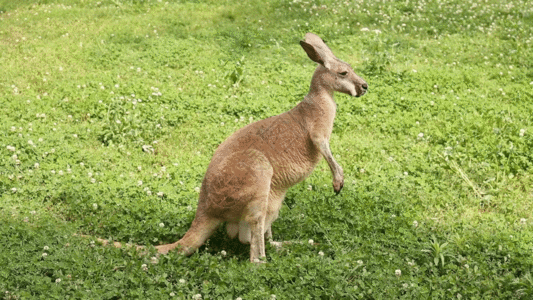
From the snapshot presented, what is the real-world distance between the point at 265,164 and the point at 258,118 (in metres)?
3.50

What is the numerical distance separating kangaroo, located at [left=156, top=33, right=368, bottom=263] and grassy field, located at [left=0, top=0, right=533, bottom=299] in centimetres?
33

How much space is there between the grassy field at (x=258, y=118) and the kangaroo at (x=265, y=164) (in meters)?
0.33

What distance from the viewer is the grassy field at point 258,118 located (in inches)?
207

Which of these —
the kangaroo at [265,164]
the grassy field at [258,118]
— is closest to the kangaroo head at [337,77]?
the kangaroo at [265,164]

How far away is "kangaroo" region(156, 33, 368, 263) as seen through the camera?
532cm

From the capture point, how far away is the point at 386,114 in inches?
355

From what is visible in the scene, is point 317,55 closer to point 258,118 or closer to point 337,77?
point 337,77

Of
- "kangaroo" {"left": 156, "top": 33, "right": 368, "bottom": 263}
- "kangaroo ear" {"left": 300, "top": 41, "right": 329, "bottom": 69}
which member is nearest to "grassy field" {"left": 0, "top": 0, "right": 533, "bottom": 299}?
"kangaroo" {"left": 156, "top": 33, "right": 368, "bottom": 263}

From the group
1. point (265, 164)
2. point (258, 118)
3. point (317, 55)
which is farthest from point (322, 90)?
point (258, 118)

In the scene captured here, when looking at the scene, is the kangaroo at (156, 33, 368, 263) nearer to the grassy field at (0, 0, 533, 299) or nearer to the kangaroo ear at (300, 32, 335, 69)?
the kangaroo ear at (300, 32, 335, 69)

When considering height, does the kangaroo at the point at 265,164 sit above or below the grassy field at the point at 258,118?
above

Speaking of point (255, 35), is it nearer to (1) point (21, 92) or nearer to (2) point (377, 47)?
(2) point (377, 47)

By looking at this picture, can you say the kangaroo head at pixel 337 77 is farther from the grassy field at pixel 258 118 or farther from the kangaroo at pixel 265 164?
the grassy field at pixel 258 118

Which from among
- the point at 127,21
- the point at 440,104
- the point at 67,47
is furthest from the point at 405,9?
the point at 67,47
